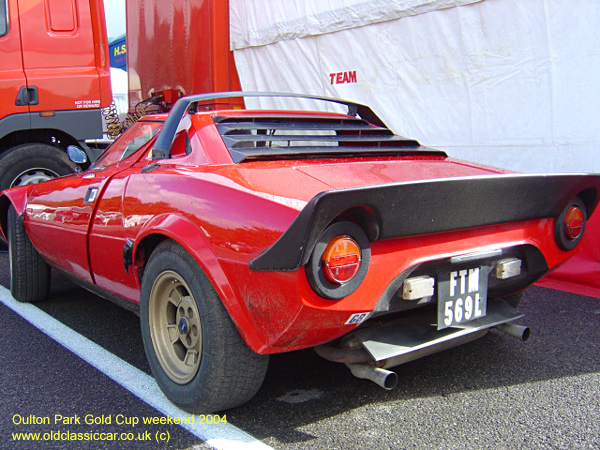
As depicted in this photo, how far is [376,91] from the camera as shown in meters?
5.79

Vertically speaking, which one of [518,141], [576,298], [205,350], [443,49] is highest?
[443,49]

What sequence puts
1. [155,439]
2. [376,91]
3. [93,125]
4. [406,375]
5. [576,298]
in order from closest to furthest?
[155,439], [406,375], [576,298], [376,91], [93,125]

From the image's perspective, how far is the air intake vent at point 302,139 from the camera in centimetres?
260

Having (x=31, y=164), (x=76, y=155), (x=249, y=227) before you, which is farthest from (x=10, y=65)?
(x=249, y=227)

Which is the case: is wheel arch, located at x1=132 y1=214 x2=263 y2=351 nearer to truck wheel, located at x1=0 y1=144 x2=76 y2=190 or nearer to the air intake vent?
the air intake vent

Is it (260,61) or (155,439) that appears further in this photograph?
(260,61)

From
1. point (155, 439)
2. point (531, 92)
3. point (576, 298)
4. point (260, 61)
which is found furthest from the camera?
point (260, 61)

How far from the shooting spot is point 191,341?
2379 mm

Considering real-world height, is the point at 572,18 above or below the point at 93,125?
above

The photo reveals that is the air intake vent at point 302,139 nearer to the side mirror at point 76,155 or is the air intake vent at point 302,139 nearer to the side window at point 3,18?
the side mirror at point 76,155

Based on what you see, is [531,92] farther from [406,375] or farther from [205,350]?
[205,350]

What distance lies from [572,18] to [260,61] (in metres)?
3.53

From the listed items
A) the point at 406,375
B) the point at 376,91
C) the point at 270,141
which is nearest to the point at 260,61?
the point at 376,91

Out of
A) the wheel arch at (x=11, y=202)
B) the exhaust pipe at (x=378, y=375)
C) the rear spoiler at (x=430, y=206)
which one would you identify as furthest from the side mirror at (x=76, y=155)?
the exhaust pipe at (x=378, y=375)
